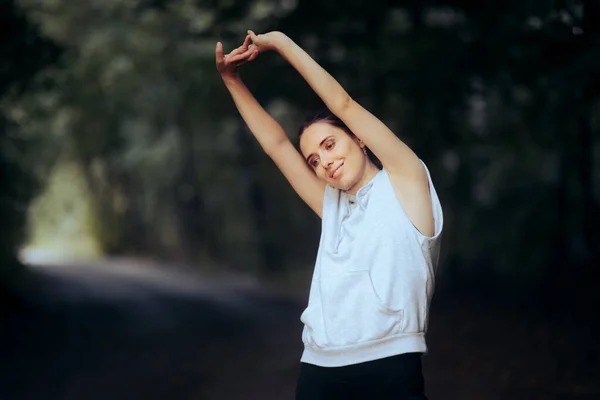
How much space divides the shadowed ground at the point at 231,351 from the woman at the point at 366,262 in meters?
5.32

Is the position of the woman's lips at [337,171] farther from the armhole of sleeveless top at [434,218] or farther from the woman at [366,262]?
the armhole of sleeveless top at [434,218]

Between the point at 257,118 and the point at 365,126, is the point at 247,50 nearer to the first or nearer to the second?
the point at 257,118

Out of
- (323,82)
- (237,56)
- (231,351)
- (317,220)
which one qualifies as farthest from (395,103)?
(323,82)

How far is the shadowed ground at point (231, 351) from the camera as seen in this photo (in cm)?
824

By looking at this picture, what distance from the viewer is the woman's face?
107 inches

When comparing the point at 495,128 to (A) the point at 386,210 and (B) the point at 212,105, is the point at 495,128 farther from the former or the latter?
(A) the point at 386,210

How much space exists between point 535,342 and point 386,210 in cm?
735

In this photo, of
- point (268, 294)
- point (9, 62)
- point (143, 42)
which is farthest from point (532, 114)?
point (143, 42)

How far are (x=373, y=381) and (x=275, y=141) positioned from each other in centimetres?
87

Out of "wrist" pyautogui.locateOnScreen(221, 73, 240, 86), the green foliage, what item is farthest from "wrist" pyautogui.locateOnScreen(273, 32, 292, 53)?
the green foliage

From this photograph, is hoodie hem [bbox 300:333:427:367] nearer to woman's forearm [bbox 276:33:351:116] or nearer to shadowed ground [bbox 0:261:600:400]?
woman's forearm [bbox 276:33:351:116]

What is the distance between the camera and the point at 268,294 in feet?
56.8

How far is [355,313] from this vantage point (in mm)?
2510

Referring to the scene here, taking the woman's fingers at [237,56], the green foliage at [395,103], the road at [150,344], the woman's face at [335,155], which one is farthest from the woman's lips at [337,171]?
the green foliage at [395,103]
